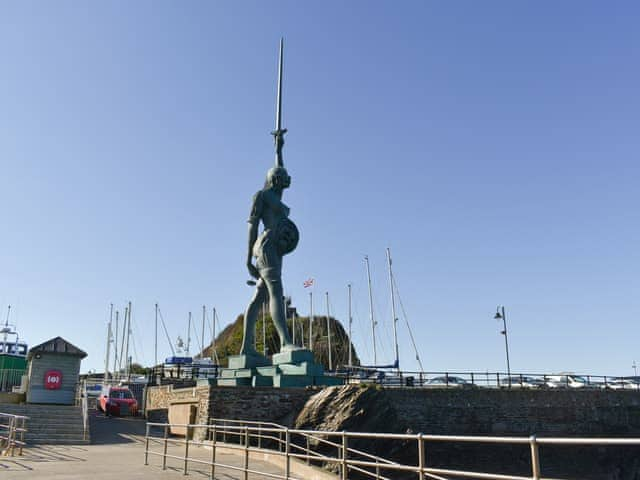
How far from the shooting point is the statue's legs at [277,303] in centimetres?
1880

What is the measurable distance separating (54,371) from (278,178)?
37.3 feet

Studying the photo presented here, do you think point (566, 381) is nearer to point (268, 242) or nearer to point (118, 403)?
point (268, 242)

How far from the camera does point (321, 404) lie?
17297 millimetres

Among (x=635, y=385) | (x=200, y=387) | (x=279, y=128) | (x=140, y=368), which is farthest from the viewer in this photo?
(x=140, y=368)

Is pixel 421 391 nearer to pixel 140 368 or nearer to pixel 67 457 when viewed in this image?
pixel 67 457

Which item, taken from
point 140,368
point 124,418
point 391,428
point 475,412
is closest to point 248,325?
point 391,428

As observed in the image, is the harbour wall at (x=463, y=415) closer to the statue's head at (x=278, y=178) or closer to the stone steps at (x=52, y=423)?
the stone steps at (x=52, y=423)

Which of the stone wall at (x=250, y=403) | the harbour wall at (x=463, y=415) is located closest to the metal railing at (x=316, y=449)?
the stone wall at (x=250, y=403)

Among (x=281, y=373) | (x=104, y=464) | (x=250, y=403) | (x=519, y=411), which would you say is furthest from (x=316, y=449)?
(x=519, y=411)

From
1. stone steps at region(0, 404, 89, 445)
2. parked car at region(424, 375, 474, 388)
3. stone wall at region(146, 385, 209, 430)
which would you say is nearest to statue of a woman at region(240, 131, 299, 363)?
stone wall at region(146, 385, 209, 430)

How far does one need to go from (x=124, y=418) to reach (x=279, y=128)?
13851 millimetres

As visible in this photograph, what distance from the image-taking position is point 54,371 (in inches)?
889

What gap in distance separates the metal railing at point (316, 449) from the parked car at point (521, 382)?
1193 centimetres

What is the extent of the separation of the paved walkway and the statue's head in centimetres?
879
